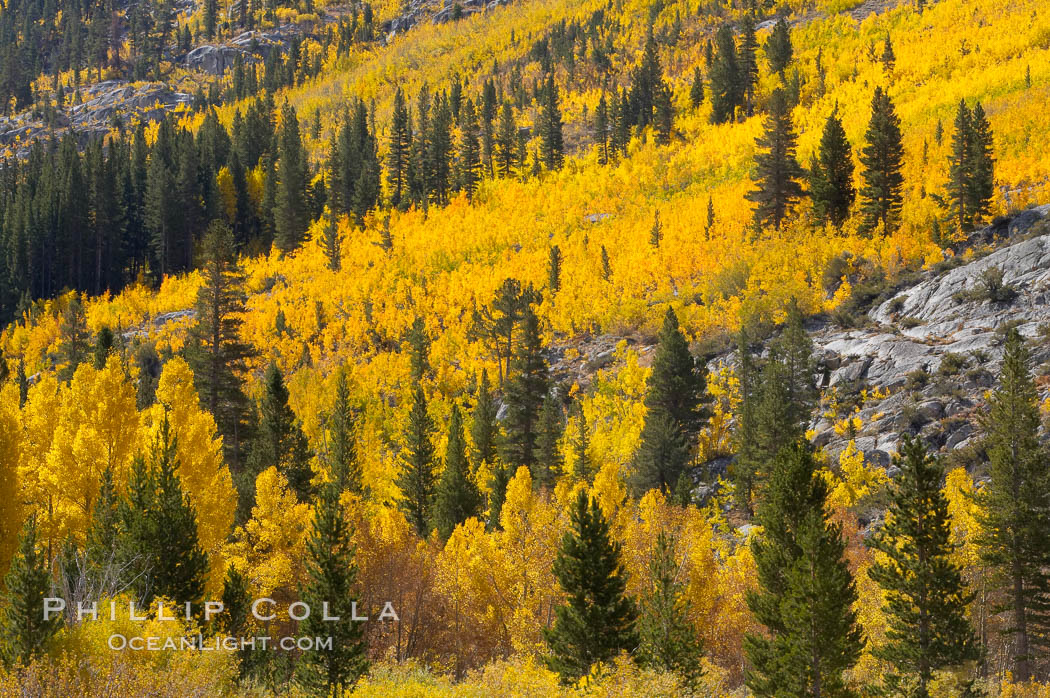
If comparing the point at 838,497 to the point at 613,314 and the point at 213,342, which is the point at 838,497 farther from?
the point at 213,342

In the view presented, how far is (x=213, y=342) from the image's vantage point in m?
41.4

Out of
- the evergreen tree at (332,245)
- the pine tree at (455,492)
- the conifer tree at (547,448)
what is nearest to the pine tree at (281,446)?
the pine tree at (455,492)

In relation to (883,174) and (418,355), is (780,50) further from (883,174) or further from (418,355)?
(418,355)

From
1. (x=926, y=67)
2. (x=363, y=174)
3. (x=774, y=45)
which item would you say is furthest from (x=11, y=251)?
(x=926, y=67)

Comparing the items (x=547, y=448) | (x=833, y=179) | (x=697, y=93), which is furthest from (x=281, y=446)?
(x=697, y=93)

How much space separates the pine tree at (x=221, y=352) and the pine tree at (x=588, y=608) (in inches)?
879

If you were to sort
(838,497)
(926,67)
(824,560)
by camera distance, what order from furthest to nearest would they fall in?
(926,67) → (838,497) → (824,560)

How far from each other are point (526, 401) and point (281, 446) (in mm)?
15606

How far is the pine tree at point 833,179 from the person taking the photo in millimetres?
57188

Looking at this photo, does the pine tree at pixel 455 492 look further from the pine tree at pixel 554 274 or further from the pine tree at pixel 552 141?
the pine tree at pixel 552 141

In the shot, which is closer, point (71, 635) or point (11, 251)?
point (71, 635)

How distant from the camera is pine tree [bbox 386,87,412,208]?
9700 cm

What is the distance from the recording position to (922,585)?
24797mm

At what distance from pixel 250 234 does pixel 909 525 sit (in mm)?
90737
